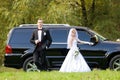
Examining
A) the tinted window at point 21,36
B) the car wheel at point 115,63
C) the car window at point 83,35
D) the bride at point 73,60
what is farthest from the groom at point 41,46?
the car wheel at point 115,63

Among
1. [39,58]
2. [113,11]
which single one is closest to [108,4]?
[113,11]

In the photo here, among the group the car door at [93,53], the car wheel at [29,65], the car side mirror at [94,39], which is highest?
the car side mirror at [94,39]

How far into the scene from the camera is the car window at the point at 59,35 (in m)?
17.2

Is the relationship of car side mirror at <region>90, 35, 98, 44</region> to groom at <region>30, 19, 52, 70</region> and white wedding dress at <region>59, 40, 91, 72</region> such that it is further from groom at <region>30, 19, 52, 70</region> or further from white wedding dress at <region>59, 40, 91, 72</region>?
groom at <region>30, 19, 52, 70</region>

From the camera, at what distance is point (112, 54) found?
54.6 feet

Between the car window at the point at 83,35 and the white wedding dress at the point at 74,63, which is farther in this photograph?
the car window at the point at 83,35

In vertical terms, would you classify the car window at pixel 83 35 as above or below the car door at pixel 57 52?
above

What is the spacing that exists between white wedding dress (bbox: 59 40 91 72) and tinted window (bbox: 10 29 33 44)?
2128 millimetres

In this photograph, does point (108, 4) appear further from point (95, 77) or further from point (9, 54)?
point (95, 77)

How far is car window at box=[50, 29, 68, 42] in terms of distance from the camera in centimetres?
1716

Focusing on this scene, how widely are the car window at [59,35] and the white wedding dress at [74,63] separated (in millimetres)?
1473

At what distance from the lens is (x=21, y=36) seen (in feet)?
56.4

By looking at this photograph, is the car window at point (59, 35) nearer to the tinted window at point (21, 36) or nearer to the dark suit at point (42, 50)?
the tinted window at point (21, 36)

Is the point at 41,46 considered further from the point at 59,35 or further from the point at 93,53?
the point at 93,53
